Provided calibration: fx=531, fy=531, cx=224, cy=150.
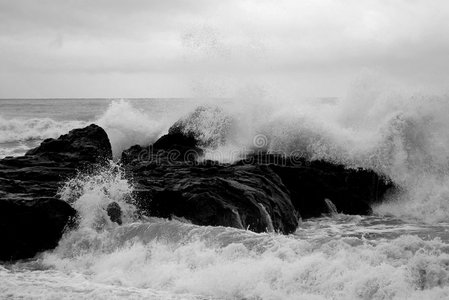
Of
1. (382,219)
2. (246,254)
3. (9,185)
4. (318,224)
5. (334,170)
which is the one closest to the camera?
(246,254)

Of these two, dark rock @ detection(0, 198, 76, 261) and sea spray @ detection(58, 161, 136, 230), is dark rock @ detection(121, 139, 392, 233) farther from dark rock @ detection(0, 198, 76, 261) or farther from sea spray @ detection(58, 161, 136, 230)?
dark rock @ detection(0, 198, 76, 261)

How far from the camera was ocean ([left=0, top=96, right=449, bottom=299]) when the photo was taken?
5.61 meters

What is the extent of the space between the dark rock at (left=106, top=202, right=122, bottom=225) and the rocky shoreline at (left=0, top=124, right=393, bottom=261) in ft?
0.05

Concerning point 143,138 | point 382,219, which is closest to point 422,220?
point 382,219

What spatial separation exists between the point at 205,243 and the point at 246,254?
694 mm

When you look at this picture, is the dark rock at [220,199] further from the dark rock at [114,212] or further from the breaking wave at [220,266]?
the breaking wave at [220,266]

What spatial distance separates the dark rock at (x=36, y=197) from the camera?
761 centimetres

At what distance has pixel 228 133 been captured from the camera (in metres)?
13.8

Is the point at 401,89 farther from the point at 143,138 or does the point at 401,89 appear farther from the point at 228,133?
the point at 143,138

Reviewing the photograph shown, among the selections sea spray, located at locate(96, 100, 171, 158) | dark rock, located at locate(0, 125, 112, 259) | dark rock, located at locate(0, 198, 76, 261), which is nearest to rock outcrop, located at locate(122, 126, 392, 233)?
dark rock, located at locate(0, 125, 112, 259)

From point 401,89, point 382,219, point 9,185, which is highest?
point 401,89

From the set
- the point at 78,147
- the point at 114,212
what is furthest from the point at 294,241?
the point at 78,147

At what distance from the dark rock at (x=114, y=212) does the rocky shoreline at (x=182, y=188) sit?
16mm

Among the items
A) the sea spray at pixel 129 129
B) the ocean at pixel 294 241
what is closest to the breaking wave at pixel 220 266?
the ocean at pixel 294 241
